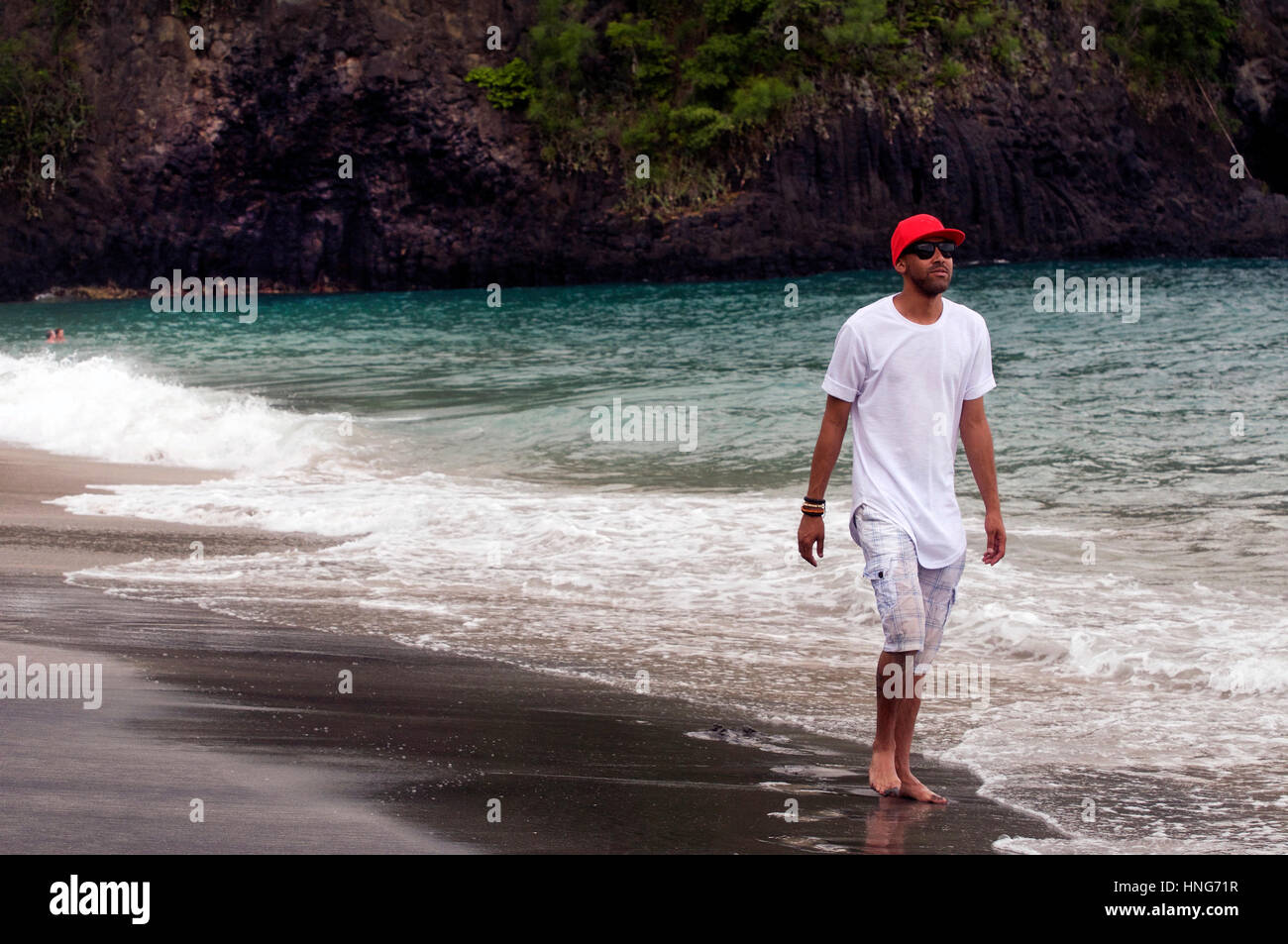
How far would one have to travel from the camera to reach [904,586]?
3.94m

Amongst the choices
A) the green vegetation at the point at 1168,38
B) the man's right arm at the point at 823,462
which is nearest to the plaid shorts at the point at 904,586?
the man's right arm at the point at 823,462

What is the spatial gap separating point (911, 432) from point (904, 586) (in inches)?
18.6

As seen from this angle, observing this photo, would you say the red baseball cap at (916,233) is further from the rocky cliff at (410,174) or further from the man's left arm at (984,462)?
the rocky cliff at (410,174)

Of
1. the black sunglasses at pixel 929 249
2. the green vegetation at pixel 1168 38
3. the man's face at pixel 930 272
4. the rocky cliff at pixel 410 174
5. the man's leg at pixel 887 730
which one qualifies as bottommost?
the man's leg at pixel 887 730

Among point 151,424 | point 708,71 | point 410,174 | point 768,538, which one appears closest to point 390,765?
point 768,538

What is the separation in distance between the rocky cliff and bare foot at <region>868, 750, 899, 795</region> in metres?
46.4

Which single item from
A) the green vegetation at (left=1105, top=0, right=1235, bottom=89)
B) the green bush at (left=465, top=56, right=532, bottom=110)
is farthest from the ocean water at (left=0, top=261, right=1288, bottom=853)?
the green vegetation at (left=1105, top=0, right=1235, bottom=89)

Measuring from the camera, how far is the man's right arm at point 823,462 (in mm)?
4078

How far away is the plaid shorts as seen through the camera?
3.93 meters

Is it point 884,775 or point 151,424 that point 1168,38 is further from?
point 884,775

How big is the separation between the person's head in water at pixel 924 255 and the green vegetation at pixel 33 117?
53.5 meters

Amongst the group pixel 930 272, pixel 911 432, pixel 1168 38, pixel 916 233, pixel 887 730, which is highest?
pixel 1168 38
